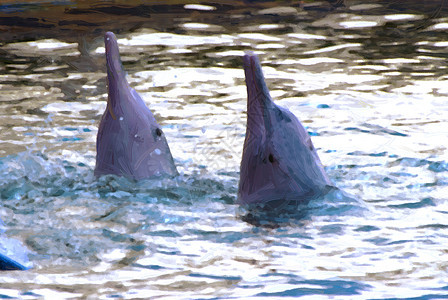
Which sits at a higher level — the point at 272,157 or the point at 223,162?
the point at 272,157

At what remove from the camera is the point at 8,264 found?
3.38m

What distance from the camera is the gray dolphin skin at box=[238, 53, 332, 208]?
435 centimetres

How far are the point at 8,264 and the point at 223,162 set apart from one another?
2.60 m

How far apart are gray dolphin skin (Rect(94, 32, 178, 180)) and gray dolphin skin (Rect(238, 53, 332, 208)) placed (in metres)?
0.82

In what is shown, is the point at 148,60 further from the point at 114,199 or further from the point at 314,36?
the point at 114,199

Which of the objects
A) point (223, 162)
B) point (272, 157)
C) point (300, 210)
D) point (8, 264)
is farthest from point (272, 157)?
point (8, 264)

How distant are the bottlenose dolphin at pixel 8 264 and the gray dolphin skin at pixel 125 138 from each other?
159 cm

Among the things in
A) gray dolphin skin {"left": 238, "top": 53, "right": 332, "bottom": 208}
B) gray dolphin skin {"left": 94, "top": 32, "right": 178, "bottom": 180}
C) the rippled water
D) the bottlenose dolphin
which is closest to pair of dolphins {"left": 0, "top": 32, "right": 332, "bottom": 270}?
gray dolphin skin {"left": 238, "top": 53, "right": 332, "bottom": 208}

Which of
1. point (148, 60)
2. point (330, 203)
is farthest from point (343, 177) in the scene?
point (148, 60)

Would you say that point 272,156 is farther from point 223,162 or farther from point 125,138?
point 223,162

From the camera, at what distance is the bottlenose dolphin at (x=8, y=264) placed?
3369 millimetres

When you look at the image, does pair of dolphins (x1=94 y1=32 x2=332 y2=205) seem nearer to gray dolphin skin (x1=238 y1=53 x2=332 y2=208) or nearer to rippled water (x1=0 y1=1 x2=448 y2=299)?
gray dolphin skin (x1=238 y1=53 x2=332 y2=208)

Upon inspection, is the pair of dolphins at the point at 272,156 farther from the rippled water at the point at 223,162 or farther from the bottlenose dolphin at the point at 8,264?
the bottlenose dolphin at the point at 8,264

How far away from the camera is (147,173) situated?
4.93m
